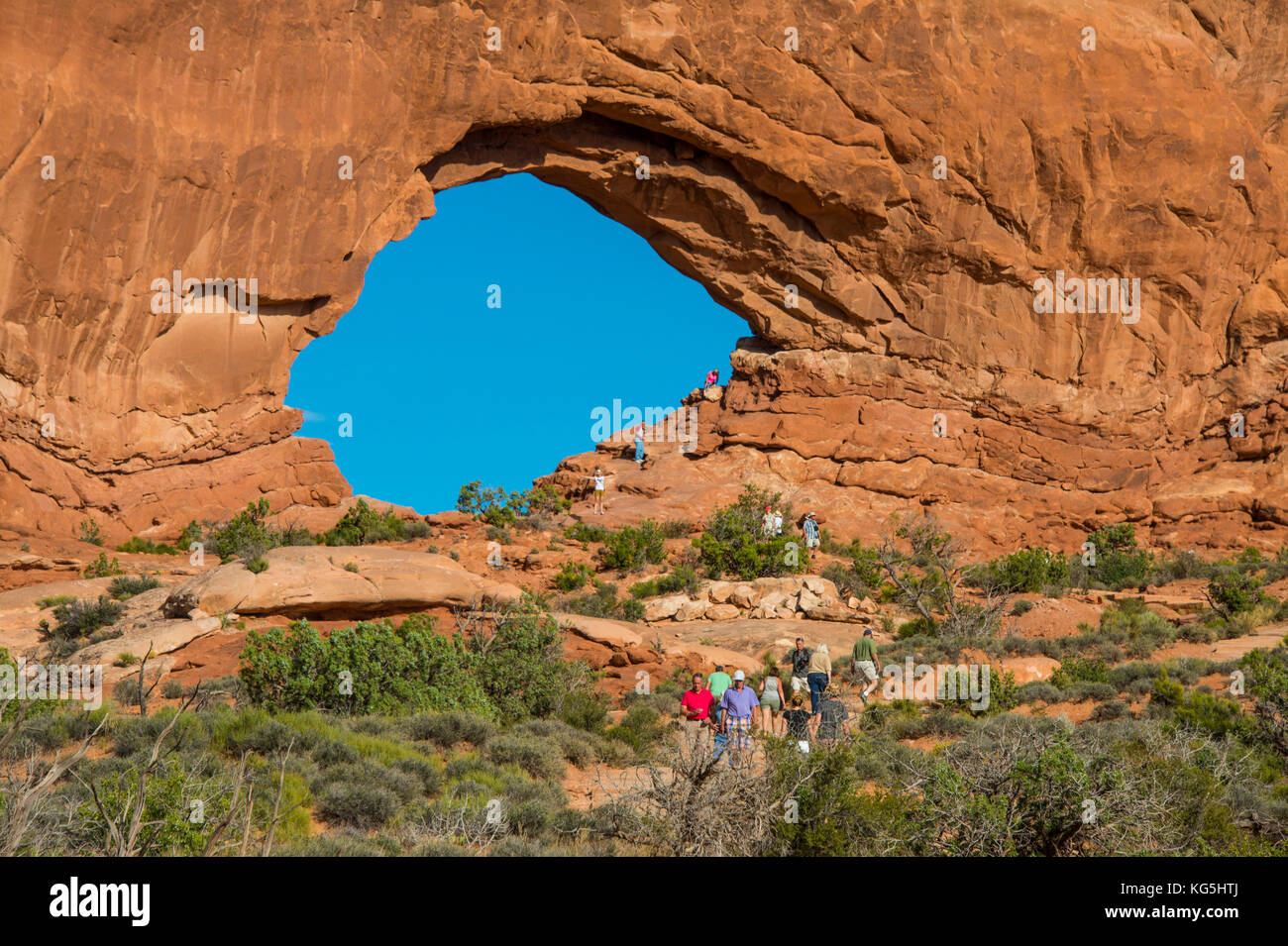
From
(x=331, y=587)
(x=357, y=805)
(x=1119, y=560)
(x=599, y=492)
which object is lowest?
(x=357, y=805)

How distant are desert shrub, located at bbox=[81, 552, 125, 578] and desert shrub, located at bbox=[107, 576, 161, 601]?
41.3 inches

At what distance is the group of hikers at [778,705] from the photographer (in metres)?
10.7

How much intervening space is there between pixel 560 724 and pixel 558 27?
17.9 m

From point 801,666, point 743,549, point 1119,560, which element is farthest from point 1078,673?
point 1119,560

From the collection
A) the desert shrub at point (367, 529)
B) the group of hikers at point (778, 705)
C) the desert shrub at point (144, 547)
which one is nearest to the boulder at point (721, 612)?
the group of hikers at point (778, 705)

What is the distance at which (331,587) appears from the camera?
13766mm

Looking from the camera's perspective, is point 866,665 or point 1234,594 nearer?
point 866,665

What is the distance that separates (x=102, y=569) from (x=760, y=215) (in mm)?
17735

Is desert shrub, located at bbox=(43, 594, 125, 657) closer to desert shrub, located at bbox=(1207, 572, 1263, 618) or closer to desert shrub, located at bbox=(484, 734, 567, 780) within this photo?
desert shrub, located at bbox=(484, 734, 567, 780)

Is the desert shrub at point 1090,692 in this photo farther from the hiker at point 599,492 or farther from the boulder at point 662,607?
the hiker at point 599,492

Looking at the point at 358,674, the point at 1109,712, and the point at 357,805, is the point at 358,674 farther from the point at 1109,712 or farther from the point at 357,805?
the point at 1109,712

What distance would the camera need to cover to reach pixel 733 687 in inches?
439

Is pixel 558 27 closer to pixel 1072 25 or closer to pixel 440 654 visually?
pixel 1072 25

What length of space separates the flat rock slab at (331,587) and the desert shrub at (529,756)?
173 inches
